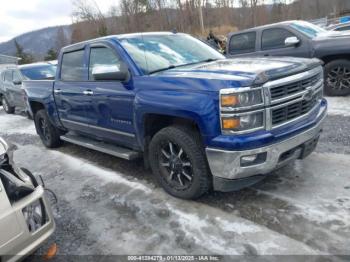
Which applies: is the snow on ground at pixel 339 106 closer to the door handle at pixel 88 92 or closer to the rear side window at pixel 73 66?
the door handle at pixel 88 92

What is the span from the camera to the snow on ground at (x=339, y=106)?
20.7ft

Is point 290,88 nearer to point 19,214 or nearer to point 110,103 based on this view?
point 110,103

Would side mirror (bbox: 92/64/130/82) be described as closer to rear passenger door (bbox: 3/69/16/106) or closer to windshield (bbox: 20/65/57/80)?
windshield (bbox: 20/65/57/80)

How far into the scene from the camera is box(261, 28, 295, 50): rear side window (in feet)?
25.9

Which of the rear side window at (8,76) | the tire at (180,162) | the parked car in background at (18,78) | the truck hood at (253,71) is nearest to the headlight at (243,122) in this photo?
the truck hood at (253,71)

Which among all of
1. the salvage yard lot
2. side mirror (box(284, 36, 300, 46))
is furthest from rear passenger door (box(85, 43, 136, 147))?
side mirror (box(284, 36, 300, 46))

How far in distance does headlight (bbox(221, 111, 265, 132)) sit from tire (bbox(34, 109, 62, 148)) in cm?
436

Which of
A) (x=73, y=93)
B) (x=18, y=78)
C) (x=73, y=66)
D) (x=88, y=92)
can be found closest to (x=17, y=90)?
(x=18, y=78)

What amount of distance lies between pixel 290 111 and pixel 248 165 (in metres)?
0.71

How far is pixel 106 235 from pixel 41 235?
29.4 inches

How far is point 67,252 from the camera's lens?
3057mm

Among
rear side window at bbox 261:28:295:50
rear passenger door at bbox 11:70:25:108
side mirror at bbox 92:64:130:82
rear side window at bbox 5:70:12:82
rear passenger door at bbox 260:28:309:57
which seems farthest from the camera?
rear side window at bbox 5:70:12:82

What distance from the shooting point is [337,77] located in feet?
23.5

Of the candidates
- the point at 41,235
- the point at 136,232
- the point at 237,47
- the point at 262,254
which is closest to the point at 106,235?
the point at 136,232
